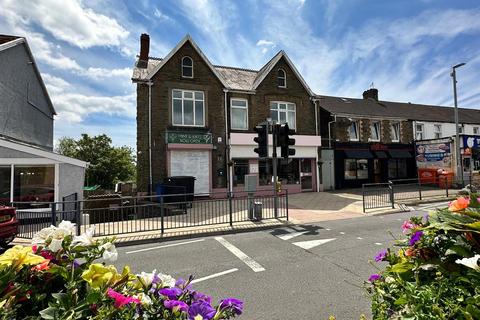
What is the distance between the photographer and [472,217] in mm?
1595

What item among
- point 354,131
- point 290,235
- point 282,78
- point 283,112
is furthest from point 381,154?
point 290,235

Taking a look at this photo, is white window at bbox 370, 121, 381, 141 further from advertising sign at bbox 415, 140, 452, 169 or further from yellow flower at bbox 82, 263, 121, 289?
yellow flower at bbox 82, 263, 121, 289

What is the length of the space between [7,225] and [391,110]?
29140 millimetres

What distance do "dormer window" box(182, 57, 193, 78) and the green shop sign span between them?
13.1 ft

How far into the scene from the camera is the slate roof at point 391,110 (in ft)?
76.4

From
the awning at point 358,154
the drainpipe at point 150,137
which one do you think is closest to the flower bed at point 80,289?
the drainpipe at point 150,137

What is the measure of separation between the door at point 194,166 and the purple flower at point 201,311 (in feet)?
50.0

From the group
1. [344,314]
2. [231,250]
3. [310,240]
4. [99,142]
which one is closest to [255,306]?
[344,314]

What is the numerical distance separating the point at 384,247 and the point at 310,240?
1889 mm

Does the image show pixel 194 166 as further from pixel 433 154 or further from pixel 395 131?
pixel 433 154

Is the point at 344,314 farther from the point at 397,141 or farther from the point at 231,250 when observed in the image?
the point at 397,141

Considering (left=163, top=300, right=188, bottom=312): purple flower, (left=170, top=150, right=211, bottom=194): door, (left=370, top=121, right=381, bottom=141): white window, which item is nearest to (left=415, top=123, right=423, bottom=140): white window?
(left=370, top=121, right=381, bottom=141): white window

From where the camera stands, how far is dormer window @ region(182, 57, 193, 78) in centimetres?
1736

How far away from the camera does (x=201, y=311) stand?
1322mm
